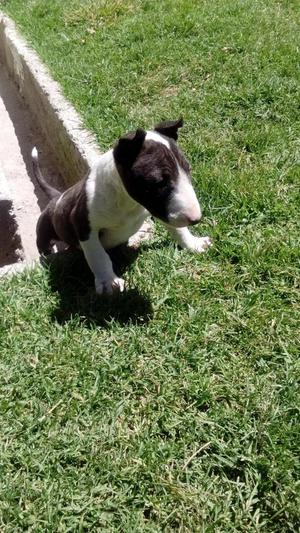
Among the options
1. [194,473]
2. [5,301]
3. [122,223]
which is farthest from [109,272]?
[194,473]

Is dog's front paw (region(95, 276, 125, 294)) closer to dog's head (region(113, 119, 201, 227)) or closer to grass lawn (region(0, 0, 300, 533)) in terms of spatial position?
grass lawn (region(0, 0, 300, 533))

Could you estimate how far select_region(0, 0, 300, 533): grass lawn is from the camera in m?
2.59

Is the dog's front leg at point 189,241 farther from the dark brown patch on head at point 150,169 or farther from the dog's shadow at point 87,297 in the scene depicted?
the dark brown patch on head at point 150,169

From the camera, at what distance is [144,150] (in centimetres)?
319

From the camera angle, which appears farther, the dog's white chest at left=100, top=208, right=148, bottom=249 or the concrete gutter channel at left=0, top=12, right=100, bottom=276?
the concrete gutter channel at left=0, top=12, right=100, bottom=276

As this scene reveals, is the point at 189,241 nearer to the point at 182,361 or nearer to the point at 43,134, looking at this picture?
the point at 182,361

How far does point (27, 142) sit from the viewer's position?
691 cm

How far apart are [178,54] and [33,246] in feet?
8.72

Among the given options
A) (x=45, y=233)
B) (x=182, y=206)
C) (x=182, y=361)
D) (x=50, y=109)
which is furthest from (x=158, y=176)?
(x=50, y=109)

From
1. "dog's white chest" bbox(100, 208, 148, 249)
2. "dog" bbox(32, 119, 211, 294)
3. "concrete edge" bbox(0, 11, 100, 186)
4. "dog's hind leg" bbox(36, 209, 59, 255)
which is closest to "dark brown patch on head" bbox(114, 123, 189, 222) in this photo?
"dog" bbox(32, 119, 211, 294)

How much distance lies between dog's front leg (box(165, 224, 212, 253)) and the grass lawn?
7 centimetres

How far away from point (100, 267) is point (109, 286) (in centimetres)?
14

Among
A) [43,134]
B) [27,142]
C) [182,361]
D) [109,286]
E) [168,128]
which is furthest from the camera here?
[27,142]

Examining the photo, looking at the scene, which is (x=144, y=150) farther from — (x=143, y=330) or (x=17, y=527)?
(x=17, y=527)
